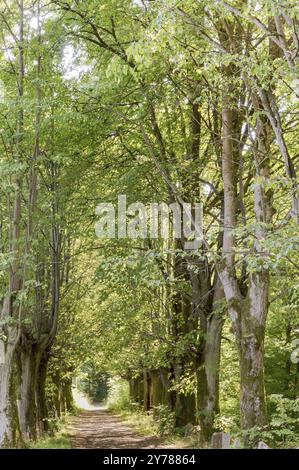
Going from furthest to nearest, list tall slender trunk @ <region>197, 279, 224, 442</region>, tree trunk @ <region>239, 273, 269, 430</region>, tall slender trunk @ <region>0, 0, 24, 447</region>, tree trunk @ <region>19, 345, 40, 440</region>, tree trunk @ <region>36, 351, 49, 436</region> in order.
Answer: tree trunk @ <region>36, 351, 49, 436</region>
tree trunk @ <region>19, 345, 40, 440</region>
tall slender trunk @ <region>197, 279, 224, 442</region>
tall slender trunk @ <region>0, 0, 24, 447</region>
tree trunk @ <region>239, 273, 269, 430</region>

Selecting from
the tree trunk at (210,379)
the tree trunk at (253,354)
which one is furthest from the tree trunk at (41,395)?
the tree trunk at (253,354)

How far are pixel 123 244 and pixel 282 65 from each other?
8526 mm

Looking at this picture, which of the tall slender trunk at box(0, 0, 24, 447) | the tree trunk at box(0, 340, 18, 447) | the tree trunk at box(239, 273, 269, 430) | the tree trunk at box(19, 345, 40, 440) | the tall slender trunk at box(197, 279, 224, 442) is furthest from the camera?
the tree trunk at box(19, 345, 40, 440)

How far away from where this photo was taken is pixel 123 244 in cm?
1498

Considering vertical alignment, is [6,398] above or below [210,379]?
below

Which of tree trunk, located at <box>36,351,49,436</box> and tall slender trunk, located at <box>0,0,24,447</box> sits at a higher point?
tall slender trunk, located at <box>0,0,24,447</box>

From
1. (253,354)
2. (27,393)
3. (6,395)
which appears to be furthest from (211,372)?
(27,393)

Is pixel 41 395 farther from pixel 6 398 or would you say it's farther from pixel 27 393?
pixel 6 398

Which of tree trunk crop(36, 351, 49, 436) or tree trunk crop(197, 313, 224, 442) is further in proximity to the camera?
tree trunk crop(36, 351, 49, 436)

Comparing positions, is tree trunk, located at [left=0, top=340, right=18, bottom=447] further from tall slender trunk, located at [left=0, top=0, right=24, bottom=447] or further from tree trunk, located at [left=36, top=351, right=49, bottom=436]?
tree trunk, located at [left=36, top=351, right=49, bottom=436]

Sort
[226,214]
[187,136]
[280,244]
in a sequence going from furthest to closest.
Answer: [187,136] → [226,214] → [280,244]

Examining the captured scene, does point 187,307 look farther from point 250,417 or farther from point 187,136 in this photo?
point 250,417

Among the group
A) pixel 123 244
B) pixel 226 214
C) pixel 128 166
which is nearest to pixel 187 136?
pixel 128 166

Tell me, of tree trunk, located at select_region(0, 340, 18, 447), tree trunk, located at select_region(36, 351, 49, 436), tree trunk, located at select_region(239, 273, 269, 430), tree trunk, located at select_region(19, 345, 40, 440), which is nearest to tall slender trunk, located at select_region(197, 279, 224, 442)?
tree trunk, located at select_region(239, 273, 269, 430)
